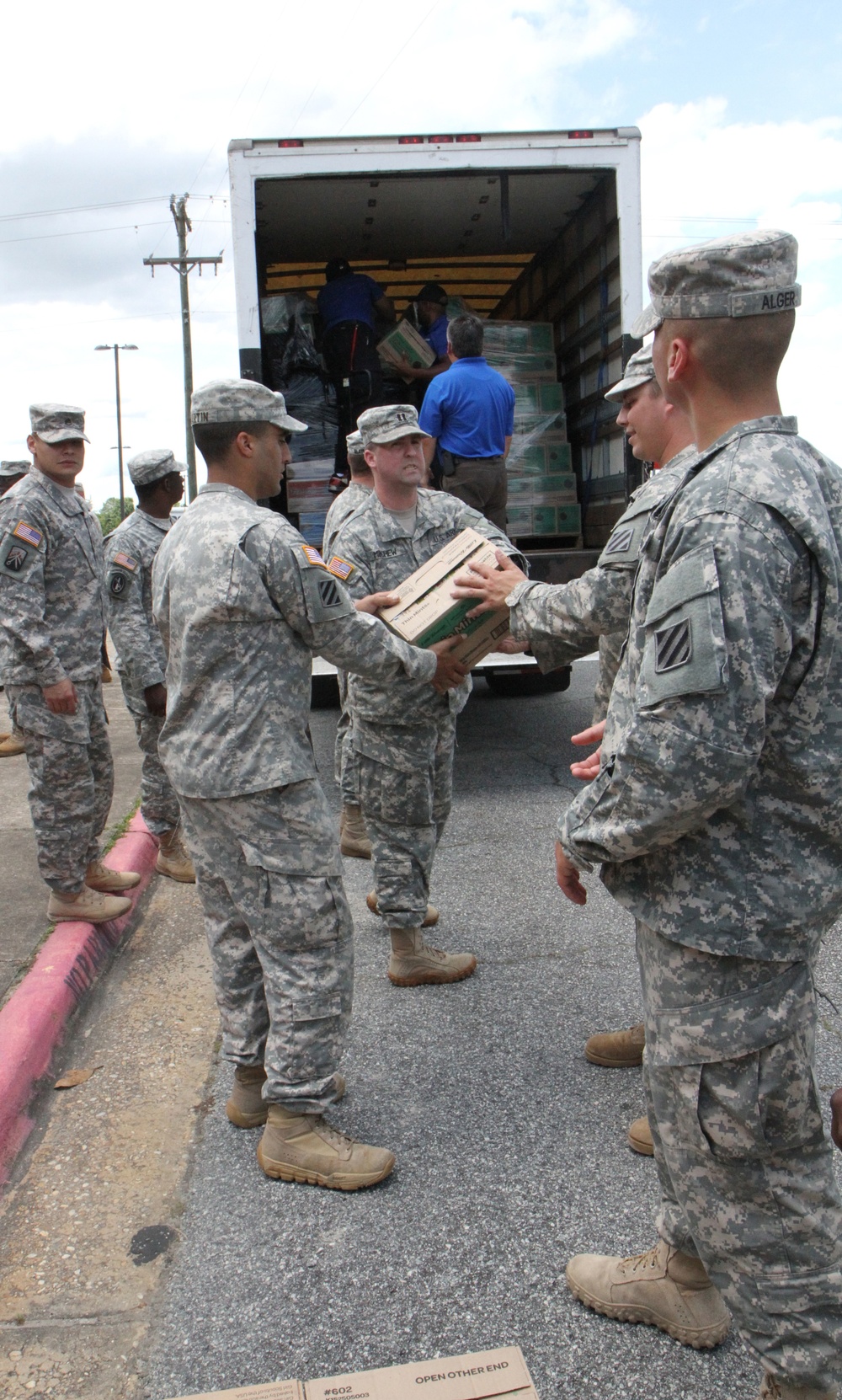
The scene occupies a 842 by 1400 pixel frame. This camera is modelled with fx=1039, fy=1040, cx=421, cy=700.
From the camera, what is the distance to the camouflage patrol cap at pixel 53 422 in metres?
4.12

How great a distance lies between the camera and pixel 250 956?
2711 millimetres

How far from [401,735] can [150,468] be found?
193cm

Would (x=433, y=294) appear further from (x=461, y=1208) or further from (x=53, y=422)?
(x=461, y=1208)

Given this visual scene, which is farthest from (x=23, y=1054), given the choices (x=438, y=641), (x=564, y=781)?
(x=564, y=781)

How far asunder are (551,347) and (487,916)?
498 centimetres

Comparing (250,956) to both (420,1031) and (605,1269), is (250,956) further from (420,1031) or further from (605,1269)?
(605,1269)

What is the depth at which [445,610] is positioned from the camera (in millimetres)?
3043

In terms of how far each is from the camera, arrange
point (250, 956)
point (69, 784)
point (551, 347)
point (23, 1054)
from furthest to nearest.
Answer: point (551, 347) → point (69, 784) → point (23, 1054) → point (250, 956)

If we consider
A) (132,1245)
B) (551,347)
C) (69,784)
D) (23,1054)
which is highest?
(551,347)

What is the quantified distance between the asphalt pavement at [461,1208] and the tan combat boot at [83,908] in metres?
1.05

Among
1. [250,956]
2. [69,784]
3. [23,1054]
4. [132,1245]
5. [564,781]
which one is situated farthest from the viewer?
[564,781]

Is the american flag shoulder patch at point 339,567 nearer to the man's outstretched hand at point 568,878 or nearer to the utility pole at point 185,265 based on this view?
the man's outstretched hand at point 568,878

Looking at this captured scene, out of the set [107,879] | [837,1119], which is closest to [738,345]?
[837,1119]

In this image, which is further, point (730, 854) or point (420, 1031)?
point (420, 1031)
